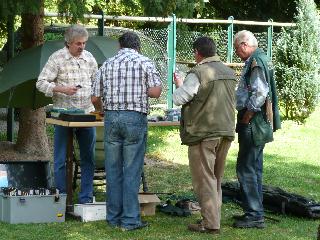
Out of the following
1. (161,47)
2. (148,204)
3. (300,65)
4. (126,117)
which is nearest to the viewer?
(126,117)

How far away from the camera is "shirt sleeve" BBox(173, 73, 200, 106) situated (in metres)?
6.87

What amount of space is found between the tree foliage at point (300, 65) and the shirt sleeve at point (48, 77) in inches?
342

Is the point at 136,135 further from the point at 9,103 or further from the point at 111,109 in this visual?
the point at 9,103

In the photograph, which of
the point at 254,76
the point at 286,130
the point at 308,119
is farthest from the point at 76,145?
the point at 308,119

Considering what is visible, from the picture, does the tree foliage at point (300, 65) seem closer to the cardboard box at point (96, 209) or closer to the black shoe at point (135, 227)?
the cardboard box at point (96, 209)

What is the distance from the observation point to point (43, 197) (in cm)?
732

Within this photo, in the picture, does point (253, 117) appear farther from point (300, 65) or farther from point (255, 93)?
point (300, 65)

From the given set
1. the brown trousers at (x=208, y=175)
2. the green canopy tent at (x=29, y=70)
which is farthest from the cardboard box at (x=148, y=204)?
the green canopy tent at (x=29, y=70)

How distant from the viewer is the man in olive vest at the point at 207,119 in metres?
6.92

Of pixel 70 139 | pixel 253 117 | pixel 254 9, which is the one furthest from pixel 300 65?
pixel 254 9

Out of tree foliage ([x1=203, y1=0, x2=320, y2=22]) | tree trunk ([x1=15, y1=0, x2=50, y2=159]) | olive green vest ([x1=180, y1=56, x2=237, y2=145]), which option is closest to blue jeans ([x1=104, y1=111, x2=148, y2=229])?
olive green vest ([x1=180, y1=56, x2=237, y2=145])

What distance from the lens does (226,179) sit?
33.4 feet

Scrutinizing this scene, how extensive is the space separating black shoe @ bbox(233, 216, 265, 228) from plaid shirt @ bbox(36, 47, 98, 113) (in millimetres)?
1797

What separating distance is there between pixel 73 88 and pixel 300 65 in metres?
8.92
